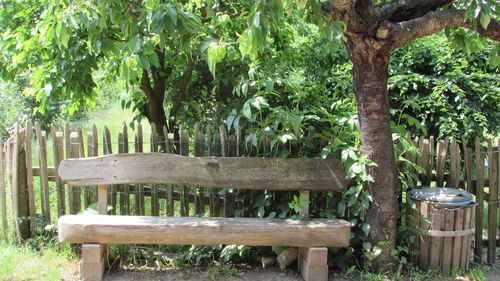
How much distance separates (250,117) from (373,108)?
3.64 feet

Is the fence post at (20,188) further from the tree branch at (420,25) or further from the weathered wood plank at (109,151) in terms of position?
the tree branch at (420,25)

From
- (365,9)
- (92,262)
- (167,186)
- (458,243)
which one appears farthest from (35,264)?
(458,243)

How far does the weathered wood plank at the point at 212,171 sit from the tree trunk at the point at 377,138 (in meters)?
0.36

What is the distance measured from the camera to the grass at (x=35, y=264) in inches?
171

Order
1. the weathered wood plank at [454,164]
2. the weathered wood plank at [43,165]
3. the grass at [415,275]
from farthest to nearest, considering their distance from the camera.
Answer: the weathered wood plank at [43,165] < the weathered wood plank at [454,164] < the grass at [415,275]

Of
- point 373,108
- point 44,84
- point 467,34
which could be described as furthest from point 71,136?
point 467,34

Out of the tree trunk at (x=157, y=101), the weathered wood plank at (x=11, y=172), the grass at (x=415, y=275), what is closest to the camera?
the grass at (x=415, y=275)

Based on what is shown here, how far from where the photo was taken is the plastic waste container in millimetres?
4363

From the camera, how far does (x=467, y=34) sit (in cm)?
445

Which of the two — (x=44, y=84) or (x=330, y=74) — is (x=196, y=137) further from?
(x=330, y=74)

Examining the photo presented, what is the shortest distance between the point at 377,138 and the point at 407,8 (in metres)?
1.19

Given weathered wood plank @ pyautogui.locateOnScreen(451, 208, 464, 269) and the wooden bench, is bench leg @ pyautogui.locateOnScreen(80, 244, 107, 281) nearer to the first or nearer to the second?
the wooden bench

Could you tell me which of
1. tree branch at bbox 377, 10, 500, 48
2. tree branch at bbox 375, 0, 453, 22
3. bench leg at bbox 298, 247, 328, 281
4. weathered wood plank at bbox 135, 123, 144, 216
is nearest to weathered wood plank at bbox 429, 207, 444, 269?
bench leg at bbox 298, 247, 328, 281

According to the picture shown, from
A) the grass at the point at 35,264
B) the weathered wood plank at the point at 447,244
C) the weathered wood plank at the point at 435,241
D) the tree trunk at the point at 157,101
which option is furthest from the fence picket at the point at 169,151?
the weathered wood plank at the point at 447,244
